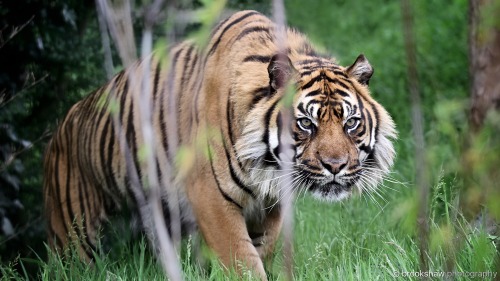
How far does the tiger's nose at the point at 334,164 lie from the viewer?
13.3 feet

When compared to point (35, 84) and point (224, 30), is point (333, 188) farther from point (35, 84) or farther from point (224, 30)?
point (35, 84)

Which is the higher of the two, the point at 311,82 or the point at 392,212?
the point at 311,82

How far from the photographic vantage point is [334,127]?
13.5 feet

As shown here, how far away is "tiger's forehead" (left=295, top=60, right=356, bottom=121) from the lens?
415 centimetres

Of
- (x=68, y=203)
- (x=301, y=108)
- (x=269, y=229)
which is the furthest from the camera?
(x=68, y=203)

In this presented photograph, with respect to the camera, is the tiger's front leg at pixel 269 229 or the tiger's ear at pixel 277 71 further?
the tiger's front leg at pixel 269 229

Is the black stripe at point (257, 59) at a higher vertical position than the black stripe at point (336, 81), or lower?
higher

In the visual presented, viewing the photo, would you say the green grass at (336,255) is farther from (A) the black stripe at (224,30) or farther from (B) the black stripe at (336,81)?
(A) the black stripe at (224,30)

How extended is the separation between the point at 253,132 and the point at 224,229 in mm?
541

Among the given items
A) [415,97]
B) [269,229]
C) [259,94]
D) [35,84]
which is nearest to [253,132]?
[259,94]

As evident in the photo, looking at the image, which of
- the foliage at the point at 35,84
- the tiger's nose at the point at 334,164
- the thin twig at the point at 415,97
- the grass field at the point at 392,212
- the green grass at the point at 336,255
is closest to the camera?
the thin twig at the point at 415,97

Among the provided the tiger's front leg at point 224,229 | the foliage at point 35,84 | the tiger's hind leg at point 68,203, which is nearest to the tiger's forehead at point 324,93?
the tiger's front leg at point 224,229

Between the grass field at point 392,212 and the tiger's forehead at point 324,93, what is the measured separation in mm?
195

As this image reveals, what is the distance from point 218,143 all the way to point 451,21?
5139 millimetres
